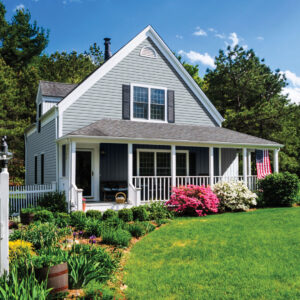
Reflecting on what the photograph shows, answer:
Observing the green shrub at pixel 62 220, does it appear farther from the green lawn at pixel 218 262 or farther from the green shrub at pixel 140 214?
the green lawn at pixel 218 262

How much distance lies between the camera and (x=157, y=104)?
52.1 feet

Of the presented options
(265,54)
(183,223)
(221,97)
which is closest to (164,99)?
(183,223)

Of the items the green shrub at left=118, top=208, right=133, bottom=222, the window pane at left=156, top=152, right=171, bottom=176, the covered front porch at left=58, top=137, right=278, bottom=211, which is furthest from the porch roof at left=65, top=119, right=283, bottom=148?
the green shrub at left=118, top=208, right=133, bottom=222

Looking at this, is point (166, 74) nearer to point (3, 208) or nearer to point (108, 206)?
point (108, 206)

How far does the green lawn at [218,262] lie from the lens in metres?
5.10

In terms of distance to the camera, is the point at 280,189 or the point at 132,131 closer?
the point at 132,131

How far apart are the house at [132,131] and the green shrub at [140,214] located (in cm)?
94

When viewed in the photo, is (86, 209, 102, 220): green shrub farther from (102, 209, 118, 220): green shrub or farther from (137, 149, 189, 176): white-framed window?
(137, 149, 189, 176): white-framed window

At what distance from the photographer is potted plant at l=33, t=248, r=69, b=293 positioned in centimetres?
439

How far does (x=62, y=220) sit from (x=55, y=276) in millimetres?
5842

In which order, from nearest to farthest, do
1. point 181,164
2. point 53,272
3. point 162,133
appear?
point 53,272 < point 162,133 < point 181,164

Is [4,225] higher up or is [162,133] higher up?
[162,133]

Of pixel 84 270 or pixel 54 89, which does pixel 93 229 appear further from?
pixel 54 89

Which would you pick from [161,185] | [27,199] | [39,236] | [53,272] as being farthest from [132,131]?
[53,272]
